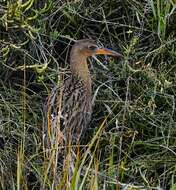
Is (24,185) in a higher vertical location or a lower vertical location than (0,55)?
lower

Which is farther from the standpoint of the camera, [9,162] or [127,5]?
[127,5]

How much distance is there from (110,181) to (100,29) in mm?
1514

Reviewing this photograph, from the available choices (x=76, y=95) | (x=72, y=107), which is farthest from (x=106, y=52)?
(x=72, y=107)

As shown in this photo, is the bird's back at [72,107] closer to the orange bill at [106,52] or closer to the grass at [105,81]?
the grass at [105,81]

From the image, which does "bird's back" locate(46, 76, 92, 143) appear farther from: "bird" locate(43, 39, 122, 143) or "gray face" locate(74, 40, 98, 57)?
"gray face" locate(74, 40, 98, 57)

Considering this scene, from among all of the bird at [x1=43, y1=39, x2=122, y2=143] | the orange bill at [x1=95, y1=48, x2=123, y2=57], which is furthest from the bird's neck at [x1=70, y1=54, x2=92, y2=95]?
the orange bill at [x1=95, y1=48, x2=123, y2=57]

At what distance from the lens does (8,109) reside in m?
5.12

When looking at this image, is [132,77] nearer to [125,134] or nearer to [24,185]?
[125,134]

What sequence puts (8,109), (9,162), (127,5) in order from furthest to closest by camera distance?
(127,5), (8,109), (9,162)

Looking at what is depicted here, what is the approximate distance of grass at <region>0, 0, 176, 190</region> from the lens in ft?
16.0

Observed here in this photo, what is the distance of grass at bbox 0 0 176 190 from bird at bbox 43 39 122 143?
9 centimetres

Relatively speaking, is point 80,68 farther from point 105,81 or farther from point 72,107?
point 72,107

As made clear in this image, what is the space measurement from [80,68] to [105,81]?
0.19 metres

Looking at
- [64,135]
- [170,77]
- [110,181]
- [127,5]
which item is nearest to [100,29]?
[127,5]
